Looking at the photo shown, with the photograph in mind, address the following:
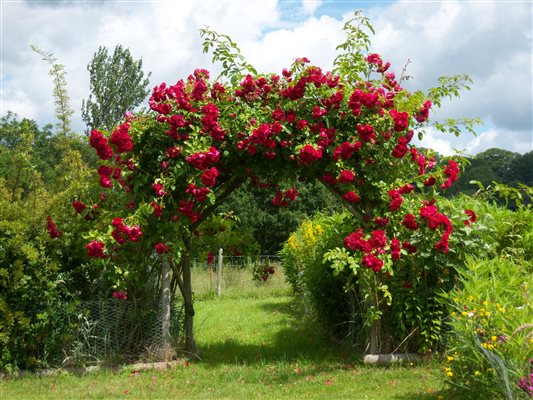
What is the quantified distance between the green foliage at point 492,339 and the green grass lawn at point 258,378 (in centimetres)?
65

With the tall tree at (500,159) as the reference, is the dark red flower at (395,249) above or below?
below

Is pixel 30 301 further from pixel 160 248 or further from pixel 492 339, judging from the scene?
pixel 492 339

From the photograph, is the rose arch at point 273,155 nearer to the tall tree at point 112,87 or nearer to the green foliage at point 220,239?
the green foliage at point 220,239

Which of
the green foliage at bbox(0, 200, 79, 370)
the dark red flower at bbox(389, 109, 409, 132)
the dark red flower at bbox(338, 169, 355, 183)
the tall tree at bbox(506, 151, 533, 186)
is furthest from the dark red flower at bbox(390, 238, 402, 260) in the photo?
the tall tree at bbox(506, 151, 533, 186)

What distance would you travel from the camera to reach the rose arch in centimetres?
683

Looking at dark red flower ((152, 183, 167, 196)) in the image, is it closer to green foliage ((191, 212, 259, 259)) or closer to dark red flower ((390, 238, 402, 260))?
green foliage ((191, 212, 259, 259))

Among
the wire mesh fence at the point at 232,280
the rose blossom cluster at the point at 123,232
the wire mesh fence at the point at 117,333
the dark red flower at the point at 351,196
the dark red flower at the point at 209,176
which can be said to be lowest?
the wire mesh fence at the point at 117,333

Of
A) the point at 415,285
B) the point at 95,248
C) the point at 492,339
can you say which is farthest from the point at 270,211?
the point at 492,339

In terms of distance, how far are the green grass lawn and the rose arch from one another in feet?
3.39

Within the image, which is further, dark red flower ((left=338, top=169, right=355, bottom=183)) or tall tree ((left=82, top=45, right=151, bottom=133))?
tall tree ((left=82, top=45, right=151, bottom=133))

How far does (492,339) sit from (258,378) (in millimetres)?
2967

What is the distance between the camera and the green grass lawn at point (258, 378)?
6.15m

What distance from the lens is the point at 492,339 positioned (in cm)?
473

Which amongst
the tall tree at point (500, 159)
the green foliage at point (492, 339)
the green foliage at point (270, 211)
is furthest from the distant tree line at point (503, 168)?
the green foliage at point (492, 339)
